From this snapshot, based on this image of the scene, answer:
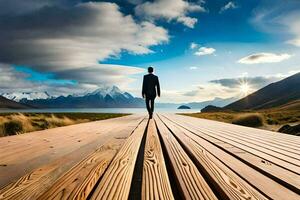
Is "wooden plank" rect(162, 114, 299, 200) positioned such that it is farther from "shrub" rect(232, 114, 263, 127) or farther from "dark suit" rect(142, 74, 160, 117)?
"shrub" rect(232, 114, 263, 127)

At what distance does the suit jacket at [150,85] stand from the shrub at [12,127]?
5.37 metres

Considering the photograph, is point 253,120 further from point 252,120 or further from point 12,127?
point 12,127

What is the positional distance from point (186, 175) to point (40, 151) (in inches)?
79.9

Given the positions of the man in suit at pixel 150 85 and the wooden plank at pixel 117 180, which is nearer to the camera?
the wooden plank at pixel 117 180

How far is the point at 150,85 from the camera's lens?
13070mm

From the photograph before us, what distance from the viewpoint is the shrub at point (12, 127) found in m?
10.7

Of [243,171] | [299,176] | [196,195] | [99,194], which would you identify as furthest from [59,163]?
[299,176]

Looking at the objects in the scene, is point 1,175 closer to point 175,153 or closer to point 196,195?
point 196,195

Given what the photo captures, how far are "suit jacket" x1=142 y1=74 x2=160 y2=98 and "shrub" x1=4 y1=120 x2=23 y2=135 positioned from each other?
17.6 feet

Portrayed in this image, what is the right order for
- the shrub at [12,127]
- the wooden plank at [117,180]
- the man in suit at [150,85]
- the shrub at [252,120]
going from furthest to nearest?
the shrub at [252,120]
the man in suit at [150,85]
the shrub at [12,127]
the wooden plank at [117,180]

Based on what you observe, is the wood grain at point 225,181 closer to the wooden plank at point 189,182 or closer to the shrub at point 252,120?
the wooden plank at point 189,182

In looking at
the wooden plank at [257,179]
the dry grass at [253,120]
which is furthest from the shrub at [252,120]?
the wooden plank at [257,179]

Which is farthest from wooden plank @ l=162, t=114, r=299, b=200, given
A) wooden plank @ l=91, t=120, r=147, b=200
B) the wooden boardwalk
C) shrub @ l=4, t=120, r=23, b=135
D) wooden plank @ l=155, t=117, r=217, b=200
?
shrub @ l=4, t=120, r=23, b=135

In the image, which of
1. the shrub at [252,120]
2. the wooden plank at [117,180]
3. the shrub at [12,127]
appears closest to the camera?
the wooden plank at [117,180]
